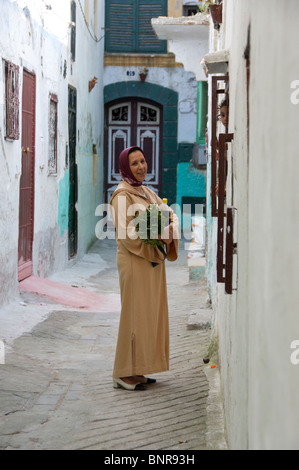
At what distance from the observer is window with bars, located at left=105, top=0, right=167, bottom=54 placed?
64.7ft

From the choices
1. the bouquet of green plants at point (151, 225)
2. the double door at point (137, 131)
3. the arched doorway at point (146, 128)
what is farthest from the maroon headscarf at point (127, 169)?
the double door at point (137, 131)

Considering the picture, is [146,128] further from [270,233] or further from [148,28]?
[270,233]

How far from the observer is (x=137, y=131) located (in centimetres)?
1967

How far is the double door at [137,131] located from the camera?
774 inches

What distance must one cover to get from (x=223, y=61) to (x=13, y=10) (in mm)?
4321

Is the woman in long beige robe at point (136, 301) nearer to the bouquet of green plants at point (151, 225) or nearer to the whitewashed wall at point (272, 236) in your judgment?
the bouquet of green plants at point (151, 225)

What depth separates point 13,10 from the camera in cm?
892

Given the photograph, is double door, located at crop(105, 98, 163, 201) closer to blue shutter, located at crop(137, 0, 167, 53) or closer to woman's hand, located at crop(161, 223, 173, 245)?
blue shutter, located at crop(137, 0, 167, 53)

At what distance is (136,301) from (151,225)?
23.0 inches

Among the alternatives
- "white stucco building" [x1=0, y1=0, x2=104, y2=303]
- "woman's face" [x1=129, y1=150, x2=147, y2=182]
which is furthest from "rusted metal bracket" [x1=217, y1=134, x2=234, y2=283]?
"white stucco building" [x1=0, y1=0, x2=104, y2=303]
